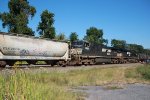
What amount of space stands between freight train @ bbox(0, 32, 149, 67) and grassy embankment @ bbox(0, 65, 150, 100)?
5.74 meters

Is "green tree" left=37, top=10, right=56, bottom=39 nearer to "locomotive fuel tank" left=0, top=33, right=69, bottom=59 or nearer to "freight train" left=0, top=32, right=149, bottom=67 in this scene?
"freight train" left=0, top=32, right=149, bottom=67

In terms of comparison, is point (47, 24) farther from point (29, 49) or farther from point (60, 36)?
point (29, 49)

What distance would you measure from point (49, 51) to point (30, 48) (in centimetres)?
313

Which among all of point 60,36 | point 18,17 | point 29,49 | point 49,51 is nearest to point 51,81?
point 29,49

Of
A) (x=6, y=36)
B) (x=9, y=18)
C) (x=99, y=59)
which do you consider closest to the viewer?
(x=6, y=36)

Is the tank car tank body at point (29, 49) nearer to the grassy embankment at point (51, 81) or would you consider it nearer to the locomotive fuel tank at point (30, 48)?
the locomotive fuel tank at point (30, 48)

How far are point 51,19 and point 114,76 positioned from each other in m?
36.6

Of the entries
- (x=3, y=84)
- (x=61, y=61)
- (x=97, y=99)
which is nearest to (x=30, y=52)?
(x=61, y=61)

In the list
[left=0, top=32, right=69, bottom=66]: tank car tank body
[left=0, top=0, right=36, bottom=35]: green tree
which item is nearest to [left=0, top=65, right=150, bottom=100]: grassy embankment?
[left=0, top=32, right=69, bottom=66]: tank car tank body

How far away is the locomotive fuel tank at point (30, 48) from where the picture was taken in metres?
22.4

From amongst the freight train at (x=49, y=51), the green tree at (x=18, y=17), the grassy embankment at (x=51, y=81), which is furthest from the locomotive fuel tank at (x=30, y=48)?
the green tree at (x=18, y=17)

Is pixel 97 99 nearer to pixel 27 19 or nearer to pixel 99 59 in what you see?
pixel 99 59

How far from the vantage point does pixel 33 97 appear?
5.38m

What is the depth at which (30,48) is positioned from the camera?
25.1 meters
